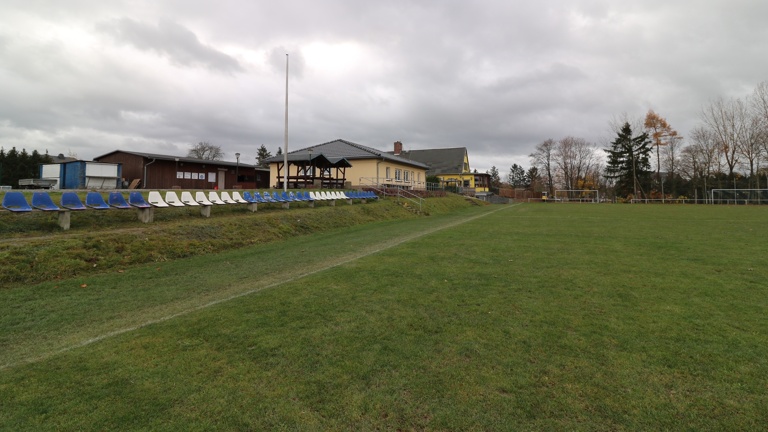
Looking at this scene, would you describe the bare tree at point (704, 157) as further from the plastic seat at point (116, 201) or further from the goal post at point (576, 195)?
the plastic seat at point (116, 201)

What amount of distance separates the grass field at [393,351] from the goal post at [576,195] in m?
60.0

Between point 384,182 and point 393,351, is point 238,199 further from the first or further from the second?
point 384,182

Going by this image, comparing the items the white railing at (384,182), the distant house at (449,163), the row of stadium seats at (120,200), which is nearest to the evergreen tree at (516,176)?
the distant house at (449,163)

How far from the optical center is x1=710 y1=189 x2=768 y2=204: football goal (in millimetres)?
45031

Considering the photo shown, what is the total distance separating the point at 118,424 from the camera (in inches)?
110

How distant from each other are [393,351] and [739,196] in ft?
202

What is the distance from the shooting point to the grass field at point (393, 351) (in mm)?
2898

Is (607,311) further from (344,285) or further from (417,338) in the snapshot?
(344,285)

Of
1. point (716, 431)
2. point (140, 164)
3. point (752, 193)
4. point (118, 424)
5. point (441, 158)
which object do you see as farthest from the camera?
point (441, 158)

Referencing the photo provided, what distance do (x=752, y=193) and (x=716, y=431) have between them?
2379 inches

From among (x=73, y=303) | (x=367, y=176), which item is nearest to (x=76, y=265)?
(x=73, y=303)

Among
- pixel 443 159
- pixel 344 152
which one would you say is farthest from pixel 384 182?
pixel 443 159

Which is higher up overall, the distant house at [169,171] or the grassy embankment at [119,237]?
the distant house at [169,171]

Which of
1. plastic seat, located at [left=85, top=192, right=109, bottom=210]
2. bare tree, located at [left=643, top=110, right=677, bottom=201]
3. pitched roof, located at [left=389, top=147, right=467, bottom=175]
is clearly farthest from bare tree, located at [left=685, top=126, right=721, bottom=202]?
plastic seat, located at [left=85, top=192, right=109, bottom=210]
